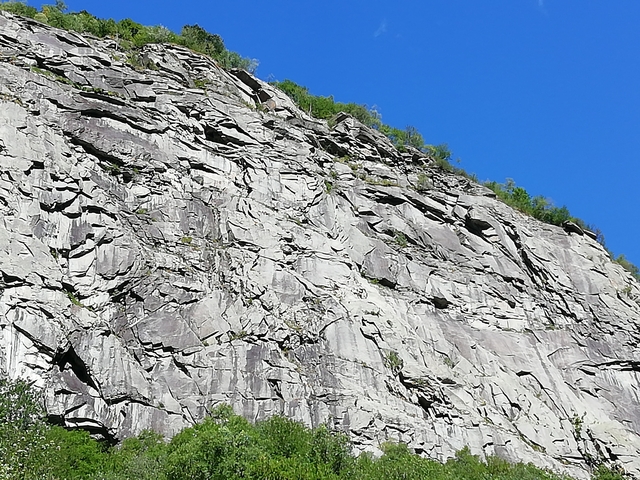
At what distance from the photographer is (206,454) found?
1986cm

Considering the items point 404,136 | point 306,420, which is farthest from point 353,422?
point 404,136

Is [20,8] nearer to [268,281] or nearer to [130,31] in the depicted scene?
[130,31]

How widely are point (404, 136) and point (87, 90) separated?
29.5 metres

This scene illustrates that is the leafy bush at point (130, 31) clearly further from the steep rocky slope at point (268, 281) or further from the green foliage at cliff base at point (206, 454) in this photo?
the green foliage at cliff base at point (206, 454)

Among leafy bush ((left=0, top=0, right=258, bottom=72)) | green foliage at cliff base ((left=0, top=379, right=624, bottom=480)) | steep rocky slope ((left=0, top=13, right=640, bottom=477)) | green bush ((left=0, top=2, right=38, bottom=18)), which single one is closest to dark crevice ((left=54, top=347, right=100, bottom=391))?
steep rocky slope ((left=0, top=13, right=640, bottom=477))

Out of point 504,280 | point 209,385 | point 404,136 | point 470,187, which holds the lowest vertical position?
point 209,385

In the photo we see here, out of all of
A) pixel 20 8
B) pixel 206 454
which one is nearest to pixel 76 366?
pixel 206 454

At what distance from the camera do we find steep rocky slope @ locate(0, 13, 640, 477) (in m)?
25.6

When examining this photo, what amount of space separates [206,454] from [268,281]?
37.7 ft

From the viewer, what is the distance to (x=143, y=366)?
25.5 metres

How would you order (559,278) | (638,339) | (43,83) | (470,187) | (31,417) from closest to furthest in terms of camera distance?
(31,417), (43,83), (638,339), (559,278), (470,187)

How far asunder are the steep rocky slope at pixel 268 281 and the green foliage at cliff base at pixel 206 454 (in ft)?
3.35

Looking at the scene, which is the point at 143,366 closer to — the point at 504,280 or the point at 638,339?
the point at 504,280

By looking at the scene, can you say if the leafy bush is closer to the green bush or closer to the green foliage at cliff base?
the green bush
